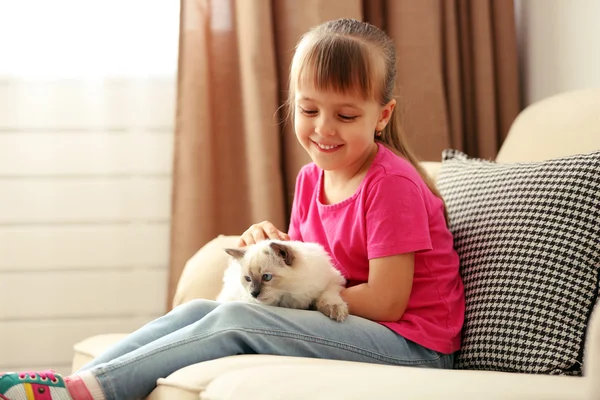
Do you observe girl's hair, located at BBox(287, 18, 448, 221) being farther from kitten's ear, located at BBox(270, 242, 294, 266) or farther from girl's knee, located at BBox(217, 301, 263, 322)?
girl's knee, located at BBox(217, 301, 263, 322)

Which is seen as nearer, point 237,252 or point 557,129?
point 237,252

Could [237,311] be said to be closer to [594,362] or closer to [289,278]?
[289,278]

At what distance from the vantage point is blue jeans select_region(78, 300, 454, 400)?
1410mm

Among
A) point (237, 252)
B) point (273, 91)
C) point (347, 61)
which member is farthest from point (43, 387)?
point (273, 91)

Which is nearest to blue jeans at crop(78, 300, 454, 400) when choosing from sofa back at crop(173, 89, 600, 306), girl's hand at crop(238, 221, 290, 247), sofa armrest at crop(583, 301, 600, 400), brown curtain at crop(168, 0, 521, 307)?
girl's hand at crop(238, 221, 290, 247)

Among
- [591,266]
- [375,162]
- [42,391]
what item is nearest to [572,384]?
[591,266]

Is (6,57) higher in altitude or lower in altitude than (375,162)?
higher

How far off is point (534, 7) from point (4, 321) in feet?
6.94

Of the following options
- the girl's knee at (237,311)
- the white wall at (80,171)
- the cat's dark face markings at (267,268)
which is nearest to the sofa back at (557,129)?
the cat's dark face markings at (267,268)

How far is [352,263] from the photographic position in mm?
1724

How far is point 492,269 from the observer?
166cm

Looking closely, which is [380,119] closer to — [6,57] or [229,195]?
[229,195]

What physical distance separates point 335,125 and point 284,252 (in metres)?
0.29

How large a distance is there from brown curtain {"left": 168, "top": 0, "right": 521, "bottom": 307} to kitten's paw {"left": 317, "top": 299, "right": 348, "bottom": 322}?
3.55ft
